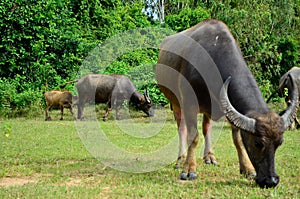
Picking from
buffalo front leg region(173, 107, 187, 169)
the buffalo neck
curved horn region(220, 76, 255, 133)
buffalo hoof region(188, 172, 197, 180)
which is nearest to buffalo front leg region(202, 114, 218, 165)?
buffalo front leg region(173, 107, 187, 169)

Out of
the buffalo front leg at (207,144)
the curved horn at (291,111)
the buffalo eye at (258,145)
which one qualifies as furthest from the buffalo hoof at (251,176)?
the buffalo front leg at (207,144)

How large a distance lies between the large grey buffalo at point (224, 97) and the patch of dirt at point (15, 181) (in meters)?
1.99

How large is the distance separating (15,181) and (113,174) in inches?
50.5

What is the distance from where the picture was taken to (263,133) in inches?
158

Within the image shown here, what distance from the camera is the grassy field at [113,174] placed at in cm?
433

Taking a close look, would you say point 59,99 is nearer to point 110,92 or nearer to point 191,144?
point 110,92

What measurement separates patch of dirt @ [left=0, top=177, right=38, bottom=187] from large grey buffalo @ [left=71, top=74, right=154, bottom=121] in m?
9.63

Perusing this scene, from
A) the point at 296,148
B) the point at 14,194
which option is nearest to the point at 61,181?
the point at 14,194

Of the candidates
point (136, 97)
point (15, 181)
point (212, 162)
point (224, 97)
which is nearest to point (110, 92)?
point (136, 97)

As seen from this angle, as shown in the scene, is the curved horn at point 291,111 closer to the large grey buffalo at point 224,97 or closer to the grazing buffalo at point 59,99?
the large grey buffalo at point 224,97

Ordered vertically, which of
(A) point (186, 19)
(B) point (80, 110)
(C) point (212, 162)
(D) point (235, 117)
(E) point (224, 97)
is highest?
(A) point (186, 19)

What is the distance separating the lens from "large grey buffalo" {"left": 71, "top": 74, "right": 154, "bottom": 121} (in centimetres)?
1527

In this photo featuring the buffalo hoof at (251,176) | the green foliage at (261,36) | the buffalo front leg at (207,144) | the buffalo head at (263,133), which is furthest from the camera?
the green foliage at (261,36)

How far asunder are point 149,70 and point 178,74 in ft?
32.7
